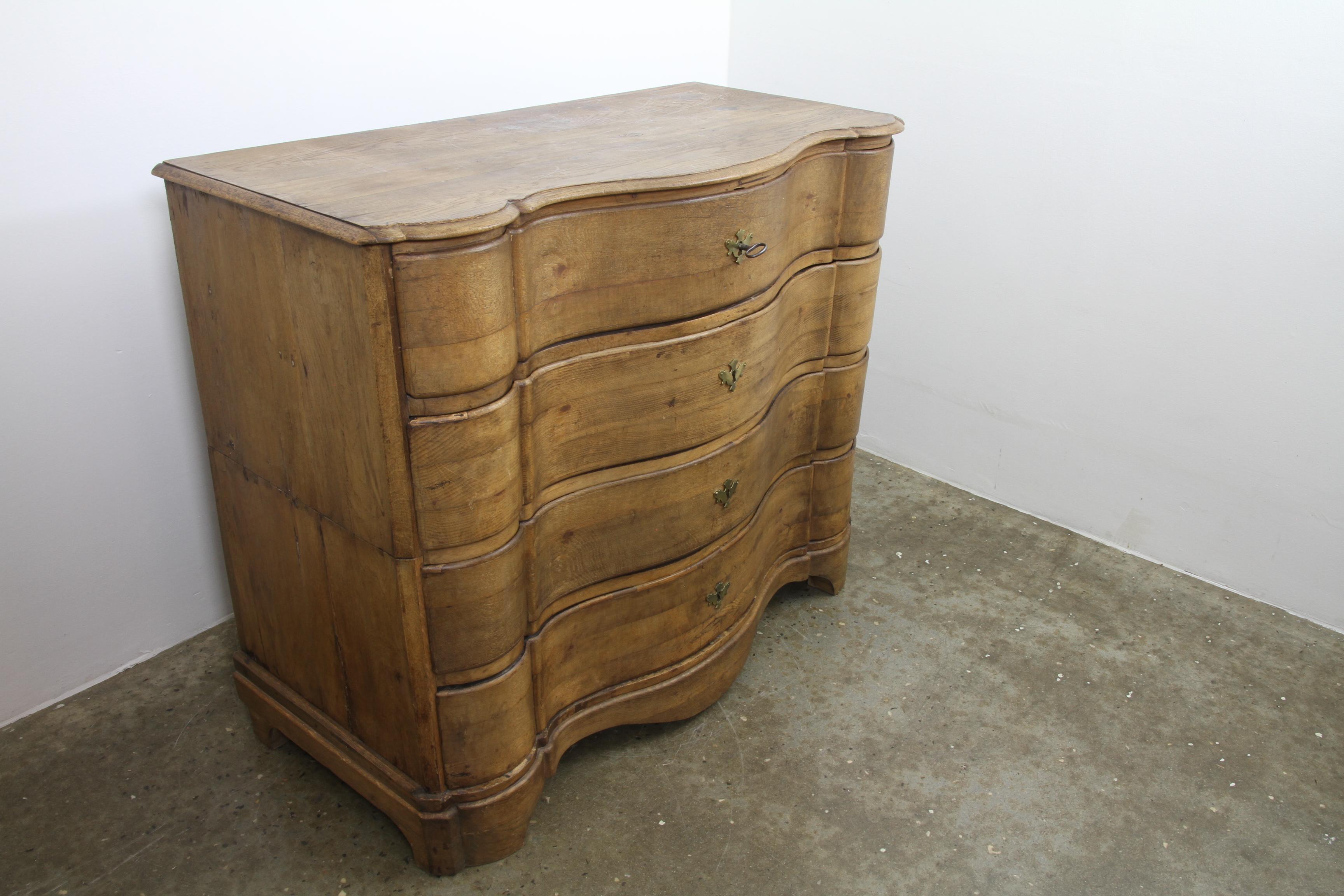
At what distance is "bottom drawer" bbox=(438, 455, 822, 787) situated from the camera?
5.95ft

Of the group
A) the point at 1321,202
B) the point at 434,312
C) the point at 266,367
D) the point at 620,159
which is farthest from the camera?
the point at 1321,202

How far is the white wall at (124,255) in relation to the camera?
197 centimetres

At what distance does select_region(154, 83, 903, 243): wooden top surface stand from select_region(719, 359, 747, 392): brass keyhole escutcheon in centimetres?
34

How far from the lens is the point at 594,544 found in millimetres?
1952

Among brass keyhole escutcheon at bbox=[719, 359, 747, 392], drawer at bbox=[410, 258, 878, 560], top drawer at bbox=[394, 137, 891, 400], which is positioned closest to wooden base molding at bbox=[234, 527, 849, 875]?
drawer at bbox=[410, 258, 878, 560]

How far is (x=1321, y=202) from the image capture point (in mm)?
2422

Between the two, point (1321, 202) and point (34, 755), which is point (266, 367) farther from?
point (1321, 202)

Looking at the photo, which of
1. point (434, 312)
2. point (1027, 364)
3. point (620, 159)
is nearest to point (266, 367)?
point (434, 312)

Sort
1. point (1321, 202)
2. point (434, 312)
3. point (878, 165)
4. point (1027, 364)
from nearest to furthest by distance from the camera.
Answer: point (434, 312)
point (878, 165)
point (1321, 202)
point (1027, 364)

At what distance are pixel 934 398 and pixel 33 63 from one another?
2.38m

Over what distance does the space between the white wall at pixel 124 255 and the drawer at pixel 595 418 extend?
962 mm

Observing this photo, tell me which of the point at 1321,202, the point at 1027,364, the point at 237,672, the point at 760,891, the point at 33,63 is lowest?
the point at 760,891

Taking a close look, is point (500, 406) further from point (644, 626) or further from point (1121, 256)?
point (1121, 256)

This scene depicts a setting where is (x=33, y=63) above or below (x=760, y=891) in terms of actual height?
above
